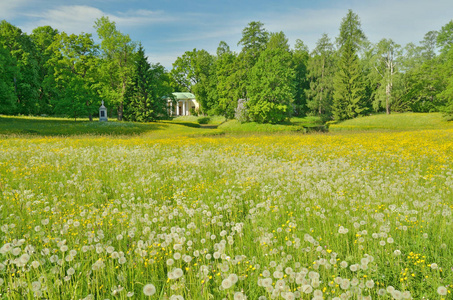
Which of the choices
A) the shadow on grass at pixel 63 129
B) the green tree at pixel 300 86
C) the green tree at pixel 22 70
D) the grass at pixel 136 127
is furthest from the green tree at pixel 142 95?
the green tree at pixel 300 86

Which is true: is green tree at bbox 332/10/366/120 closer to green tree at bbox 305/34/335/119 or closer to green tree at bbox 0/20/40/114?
green tree at bbox 305/34/335/119

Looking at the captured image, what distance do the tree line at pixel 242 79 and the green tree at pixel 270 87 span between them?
150mm

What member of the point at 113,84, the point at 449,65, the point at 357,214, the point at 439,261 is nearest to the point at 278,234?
the point at 357,214

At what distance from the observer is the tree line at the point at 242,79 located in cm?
3856

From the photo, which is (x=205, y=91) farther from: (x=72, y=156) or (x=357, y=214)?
(x=357, y=214)

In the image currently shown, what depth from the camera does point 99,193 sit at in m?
5.92

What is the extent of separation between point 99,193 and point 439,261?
6.15 metres

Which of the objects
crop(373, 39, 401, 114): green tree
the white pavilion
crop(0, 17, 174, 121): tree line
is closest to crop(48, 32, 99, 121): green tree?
crop(0, 17, 174, 121): tree line

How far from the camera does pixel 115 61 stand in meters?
43.1

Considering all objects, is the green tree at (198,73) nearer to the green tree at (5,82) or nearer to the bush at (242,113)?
the bush at (242,113)

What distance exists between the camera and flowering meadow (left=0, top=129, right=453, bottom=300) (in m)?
2.47

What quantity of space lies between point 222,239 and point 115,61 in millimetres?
46358

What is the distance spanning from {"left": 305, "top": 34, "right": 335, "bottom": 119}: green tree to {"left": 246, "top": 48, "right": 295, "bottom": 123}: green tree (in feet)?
56.3

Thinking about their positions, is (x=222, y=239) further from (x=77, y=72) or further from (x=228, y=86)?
(x=77, y=72)
